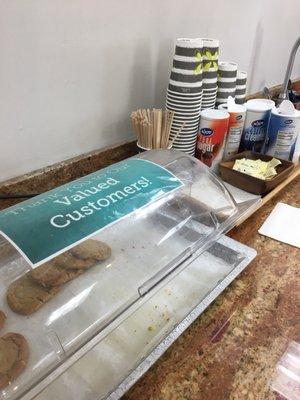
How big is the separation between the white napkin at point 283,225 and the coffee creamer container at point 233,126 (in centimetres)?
23

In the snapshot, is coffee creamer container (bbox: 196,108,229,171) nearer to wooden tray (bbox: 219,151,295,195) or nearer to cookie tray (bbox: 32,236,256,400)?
wooden tray (bbox: 219,151,295,195)

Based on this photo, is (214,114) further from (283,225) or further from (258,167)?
(283,225)

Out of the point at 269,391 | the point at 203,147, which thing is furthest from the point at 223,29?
the point at 269,391

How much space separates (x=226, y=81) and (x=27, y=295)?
2.78ft

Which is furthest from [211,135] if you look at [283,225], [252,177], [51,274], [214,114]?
[51,274]

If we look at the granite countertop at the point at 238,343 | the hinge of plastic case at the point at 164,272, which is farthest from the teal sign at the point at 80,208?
the granite countertop at the point at 238,343

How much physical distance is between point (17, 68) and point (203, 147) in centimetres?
51

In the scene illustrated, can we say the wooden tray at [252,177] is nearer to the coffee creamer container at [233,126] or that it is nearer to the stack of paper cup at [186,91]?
the coffee creamer container at [233,126]

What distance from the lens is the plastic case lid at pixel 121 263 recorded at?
1.36 feet

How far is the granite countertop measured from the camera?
0.45 m

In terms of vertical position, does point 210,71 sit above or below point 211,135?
above

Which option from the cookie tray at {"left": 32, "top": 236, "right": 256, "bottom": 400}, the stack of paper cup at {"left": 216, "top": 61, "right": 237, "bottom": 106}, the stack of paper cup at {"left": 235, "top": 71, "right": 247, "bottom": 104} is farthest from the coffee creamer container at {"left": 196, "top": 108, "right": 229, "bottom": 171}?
the cookie tray at {"left": 32, "top": 236, "right": 256, "bottom": 400}

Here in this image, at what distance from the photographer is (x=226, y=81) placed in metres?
1.01

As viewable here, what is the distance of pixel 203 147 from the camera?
0.93 meters
